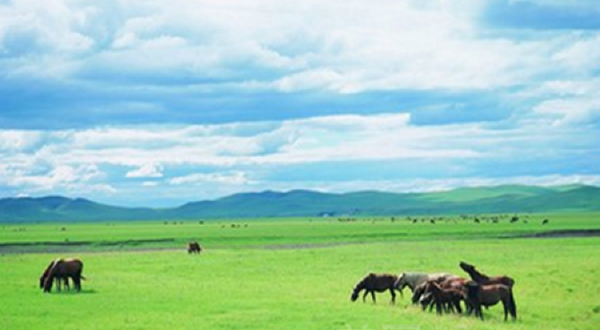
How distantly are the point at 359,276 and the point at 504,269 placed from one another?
7.85 m

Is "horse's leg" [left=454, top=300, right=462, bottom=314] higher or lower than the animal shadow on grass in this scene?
lower

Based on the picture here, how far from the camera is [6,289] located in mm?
36125

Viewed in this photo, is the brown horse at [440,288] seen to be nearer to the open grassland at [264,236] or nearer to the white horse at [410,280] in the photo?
the white horse at [410,280]

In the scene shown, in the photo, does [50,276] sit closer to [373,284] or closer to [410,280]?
[373,284]

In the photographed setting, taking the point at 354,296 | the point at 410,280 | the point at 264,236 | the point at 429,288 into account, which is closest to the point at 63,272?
the point at 354,296

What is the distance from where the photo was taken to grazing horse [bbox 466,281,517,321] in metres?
27.2

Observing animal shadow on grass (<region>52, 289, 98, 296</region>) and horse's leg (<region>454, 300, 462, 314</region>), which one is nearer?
horse's leg (<region>454, 300, 462, 314</region>)

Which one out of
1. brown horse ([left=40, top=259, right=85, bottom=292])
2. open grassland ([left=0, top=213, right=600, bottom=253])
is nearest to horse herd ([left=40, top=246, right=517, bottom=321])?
brown horse ([left=40, top=259, right=85, bottom=292])

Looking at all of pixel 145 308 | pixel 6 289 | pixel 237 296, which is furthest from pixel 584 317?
pixel 6 289

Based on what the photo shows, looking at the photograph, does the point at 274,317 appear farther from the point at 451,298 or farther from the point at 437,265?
the point at 437,265

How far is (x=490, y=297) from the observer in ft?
89.9

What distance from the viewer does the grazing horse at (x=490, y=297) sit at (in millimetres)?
27194

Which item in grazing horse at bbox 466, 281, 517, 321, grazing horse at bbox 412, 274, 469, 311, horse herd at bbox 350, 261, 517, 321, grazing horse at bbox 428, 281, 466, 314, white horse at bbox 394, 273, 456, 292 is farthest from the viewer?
white horse at bbox 394, 273, 456, 292

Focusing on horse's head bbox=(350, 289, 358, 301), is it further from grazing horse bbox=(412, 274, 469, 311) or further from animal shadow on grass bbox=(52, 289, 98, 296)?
animal shadow on grass bbox=(52, 289, 98, 296)
